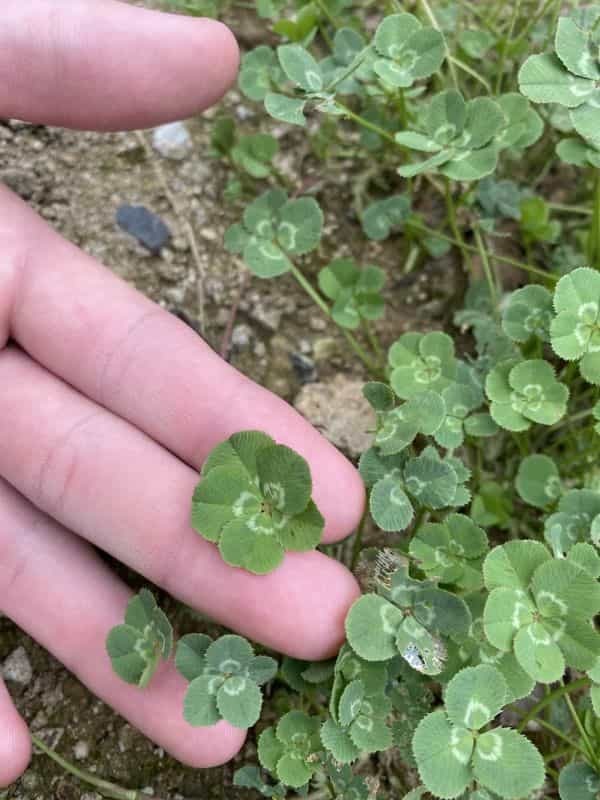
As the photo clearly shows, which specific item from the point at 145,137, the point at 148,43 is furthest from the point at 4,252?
the point at 145,137

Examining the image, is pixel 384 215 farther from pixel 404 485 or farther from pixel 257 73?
pixel 404 485

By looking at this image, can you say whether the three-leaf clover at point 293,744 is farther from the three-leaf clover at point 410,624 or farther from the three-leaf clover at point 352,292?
the three-leaf clover at point 352,292

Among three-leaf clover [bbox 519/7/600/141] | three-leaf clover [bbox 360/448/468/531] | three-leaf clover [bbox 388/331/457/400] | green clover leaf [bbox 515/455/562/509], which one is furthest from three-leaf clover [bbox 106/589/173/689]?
three-leaf clover [bbox 519/7/600/141]

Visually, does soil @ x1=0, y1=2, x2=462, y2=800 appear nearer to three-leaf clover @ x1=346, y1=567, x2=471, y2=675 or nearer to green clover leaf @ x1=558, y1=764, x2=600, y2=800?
three-leaf clover @ x1=346, y1=567, x2=471, y2=675

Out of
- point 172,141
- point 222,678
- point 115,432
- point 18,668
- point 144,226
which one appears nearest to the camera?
point 222,678

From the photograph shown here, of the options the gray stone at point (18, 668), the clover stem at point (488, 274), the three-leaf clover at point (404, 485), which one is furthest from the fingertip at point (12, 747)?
the clover stem at point (488, 274)

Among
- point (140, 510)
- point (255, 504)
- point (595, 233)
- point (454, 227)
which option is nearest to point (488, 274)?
point (454, 227)

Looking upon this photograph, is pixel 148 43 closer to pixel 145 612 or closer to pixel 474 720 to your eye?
pixel 145 612
